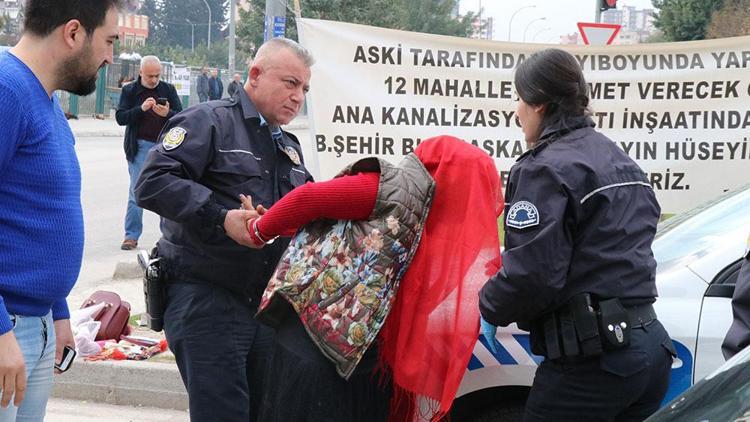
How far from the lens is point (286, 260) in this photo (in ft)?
10.8

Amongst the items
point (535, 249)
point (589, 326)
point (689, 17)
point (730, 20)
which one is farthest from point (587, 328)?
point (689, 17)

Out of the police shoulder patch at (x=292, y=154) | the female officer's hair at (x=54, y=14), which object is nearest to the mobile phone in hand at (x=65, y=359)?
the female officer's hair at (x=54, y=14)

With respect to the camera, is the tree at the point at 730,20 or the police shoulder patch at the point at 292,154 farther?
the tree at the point at 730,20

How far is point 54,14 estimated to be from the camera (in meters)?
2.63

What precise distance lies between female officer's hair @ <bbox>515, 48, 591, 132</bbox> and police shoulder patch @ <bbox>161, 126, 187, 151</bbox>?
1.20 m

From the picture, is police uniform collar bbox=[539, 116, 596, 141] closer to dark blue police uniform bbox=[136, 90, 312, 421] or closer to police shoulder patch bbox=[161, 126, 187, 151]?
dark blue police uniform bbox=[136, 90, 312, 421]

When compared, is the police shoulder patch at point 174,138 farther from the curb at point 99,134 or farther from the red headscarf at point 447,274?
the curb at point 99,134

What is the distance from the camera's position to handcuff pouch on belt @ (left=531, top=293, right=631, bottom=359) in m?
3.02

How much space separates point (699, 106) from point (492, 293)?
4.10 metres

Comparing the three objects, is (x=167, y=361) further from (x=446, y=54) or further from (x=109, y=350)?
(x=446, y=54)

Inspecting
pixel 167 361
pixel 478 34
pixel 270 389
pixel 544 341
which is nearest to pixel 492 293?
pixel 544 341

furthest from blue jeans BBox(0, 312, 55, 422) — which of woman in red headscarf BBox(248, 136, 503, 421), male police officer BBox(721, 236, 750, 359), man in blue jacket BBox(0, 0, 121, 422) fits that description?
male police officer BBox(721, 236, 750, 359)

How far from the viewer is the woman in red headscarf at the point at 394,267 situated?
319 cm

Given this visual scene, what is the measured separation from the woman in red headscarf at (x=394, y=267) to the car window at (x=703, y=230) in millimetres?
963
